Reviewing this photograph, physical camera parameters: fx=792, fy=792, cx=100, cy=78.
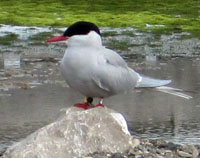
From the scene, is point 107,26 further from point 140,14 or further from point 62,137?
point 62,137

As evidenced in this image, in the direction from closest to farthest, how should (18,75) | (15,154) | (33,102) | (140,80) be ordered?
(15,154) < (140,80) < (33,102) < (18,75)

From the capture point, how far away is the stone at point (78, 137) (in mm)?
7277

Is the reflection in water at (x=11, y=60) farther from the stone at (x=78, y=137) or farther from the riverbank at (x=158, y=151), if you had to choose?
the stone at (x=78, y=137)

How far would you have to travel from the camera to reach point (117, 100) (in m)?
11.1

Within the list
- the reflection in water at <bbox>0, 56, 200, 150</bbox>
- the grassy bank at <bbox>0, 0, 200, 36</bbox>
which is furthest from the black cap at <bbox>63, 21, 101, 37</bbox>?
the grassy bank at <bbox>0, 0, 200, 36</bbox>

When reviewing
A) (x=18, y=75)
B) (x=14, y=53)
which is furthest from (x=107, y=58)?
(x=14, y=53)

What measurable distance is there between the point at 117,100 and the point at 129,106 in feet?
1.44

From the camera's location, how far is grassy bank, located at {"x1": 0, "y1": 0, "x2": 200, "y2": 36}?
65.9ft

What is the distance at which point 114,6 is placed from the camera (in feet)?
80.8

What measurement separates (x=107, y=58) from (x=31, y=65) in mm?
6422

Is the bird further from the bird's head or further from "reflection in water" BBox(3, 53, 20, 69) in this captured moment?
"reflection in water" BBox(3, 53, 20, 69)

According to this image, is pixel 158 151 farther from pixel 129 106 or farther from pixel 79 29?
pixel 129 106

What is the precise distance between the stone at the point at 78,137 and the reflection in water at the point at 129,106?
103 cm

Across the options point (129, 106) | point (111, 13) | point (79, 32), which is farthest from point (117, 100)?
point (111, 13)
